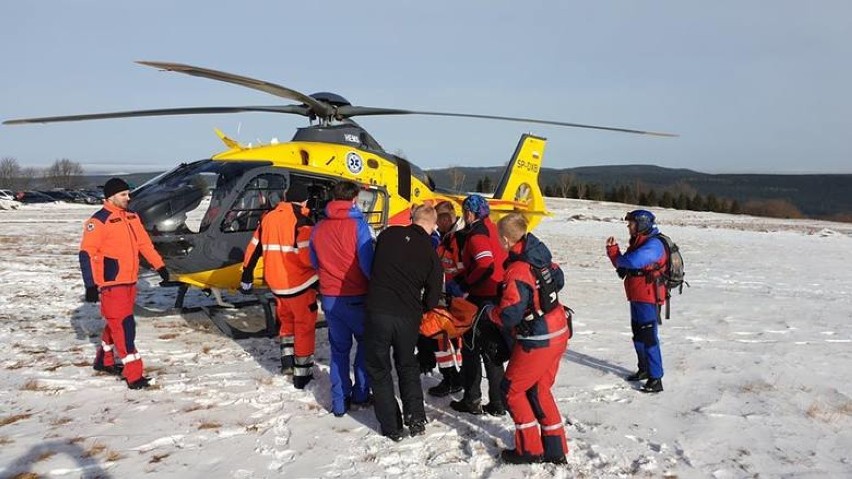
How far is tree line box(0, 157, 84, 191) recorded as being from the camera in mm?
108688

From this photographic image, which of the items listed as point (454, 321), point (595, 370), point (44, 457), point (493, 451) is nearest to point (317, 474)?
point (493, 451)

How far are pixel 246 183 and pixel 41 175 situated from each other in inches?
5968

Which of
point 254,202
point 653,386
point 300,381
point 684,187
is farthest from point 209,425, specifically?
point 684,187

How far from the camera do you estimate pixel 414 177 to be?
9039mm

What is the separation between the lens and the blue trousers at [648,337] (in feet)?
18.0

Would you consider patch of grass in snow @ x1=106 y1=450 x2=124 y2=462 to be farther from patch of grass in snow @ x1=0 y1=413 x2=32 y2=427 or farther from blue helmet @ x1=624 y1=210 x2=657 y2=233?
blue helmet @ x1=624 y1=210 x2=657 y2=233

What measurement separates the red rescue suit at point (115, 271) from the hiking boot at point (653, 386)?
492 centimetres

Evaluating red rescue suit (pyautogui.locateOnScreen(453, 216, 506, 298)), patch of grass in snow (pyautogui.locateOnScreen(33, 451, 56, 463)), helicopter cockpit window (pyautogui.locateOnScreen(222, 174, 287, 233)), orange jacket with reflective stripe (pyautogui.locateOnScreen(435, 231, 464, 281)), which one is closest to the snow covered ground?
patch of grass in snow (pyautogui.locateOnScreen(33, 451, 56, 463))

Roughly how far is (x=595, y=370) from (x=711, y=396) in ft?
3.94

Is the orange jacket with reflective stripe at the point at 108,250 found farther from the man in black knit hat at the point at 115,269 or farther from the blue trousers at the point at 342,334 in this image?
the blue trousers at the point at 342,334

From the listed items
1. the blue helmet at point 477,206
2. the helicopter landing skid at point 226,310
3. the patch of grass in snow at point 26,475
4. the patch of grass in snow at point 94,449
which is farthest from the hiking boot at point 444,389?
the patch of grass in snow at point 26,475

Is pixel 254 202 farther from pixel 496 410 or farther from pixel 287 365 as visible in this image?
pixel 496 410

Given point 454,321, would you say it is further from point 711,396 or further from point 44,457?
point 44,457

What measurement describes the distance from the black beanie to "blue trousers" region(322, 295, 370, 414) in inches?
95.2
